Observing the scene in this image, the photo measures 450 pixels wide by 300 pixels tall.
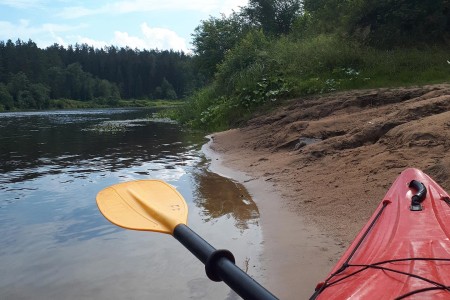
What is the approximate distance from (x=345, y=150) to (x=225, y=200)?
227 cm

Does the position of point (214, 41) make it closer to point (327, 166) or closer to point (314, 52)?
point (314, 52)

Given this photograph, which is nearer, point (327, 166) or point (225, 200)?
point (225, 200)

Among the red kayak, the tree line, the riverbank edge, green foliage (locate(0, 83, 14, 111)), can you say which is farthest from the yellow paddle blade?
green foliage (locate(0, 83, 14, 111))

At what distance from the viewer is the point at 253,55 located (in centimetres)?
1662

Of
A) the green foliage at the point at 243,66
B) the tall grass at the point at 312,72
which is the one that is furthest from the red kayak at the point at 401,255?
the green foliage at the point at 243,66

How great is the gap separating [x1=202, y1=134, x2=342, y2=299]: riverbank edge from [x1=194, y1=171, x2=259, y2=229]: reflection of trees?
0.15 metres

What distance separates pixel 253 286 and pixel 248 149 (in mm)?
7922

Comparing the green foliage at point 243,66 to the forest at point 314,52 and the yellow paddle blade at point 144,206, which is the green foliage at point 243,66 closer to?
the forest at point 314,52

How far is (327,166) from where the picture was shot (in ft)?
20.7

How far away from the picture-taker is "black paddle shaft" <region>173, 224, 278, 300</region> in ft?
5.72

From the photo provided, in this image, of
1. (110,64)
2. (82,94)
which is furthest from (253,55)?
(110,64)

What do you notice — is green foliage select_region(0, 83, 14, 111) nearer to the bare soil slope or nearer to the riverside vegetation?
the riverside vegetation

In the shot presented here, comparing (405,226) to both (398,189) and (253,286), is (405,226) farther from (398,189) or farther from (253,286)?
(253,286)

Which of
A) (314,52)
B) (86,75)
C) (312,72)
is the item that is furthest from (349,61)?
(86,75)
